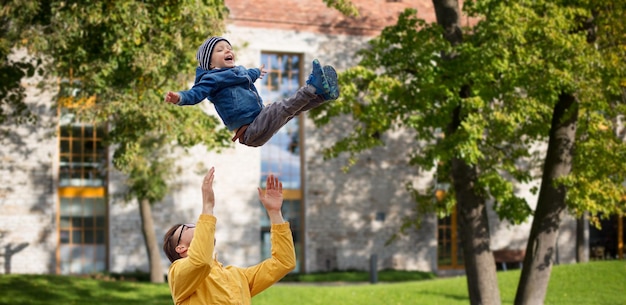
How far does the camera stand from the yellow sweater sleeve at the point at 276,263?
13.5ft

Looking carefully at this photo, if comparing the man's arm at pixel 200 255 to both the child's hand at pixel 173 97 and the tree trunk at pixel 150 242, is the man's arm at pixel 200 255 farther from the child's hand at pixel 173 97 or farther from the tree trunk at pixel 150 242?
the tree trunk at pixel 150 242

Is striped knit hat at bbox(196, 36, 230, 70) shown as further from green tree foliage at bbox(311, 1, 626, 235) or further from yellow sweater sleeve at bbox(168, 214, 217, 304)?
green tree foliage at bbox(311, 1, 626, 235)

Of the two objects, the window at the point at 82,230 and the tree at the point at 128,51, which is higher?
the tree at the point at 128,51

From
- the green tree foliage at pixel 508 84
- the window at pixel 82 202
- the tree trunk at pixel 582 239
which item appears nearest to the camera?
the green tree foliage at pixel 508 84

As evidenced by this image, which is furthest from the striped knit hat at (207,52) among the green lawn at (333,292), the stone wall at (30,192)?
the stone wall at (30,192)

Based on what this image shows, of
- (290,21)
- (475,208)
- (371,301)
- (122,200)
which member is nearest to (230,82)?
(475,208)

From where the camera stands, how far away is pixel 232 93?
4152 millimetres

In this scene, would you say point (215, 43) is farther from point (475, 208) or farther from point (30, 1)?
point (475, 208)

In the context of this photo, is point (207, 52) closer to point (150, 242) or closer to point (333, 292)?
point (333, 292)

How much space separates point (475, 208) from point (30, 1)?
22.7ft

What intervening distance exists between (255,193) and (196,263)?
1943 cm

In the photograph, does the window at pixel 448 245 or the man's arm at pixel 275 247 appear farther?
the window at pixel 448 245

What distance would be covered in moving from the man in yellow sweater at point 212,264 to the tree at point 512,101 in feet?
25.3

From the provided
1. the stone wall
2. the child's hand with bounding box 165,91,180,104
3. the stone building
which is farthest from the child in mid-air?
the stone wall
